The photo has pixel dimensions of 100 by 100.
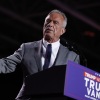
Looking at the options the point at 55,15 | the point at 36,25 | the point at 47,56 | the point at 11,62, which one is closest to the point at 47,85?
the point at 47,56

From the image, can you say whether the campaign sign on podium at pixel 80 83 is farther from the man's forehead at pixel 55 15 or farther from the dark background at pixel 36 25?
the dark background at pixel 36 25

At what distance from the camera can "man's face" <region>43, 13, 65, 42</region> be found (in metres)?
2.47

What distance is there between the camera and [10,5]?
6.69 meters

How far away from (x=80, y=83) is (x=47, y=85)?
196mm

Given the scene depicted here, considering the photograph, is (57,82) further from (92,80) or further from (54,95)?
(92,80)

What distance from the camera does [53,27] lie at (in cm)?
251

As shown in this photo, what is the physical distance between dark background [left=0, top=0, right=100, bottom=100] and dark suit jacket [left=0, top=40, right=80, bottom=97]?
8.20 feet

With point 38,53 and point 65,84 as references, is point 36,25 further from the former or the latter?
point 65,84

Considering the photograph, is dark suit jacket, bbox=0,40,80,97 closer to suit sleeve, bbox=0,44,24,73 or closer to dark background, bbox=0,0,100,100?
suit sleeve, bbox=0,44,24,73

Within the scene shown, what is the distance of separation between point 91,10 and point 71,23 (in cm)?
88

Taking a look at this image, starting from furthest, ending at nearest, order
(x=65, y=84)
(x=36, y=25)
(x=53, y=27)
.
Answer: (x=36, y=25) → (x=53, y=27) → (x=65, y=84)

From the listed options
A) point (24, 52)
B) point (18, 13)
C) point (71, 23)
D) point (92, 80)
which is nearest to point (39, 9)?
point (18, 13)

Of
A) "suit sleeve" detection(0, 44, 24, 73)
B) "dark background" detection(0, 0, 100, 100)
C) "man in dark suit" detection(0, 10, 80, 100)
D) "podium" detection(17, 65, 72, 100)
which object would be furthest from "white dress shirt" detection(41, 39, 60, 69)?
"dark background" detection(0, 0, 100, 100)

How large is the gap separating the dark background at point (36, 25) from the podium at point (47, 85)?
2938 mm
